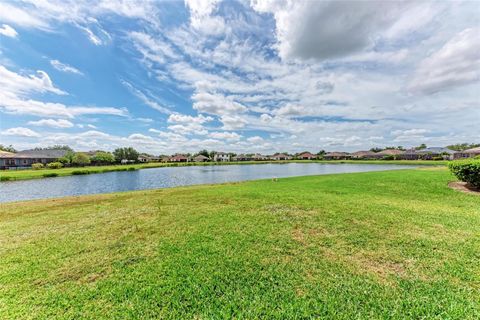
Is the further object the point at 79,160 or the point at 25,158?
the point at 25,158

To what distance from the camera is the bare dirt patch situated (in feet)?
32.1

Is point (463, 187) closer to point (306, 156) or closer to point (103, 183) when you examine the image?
point (103, 183)

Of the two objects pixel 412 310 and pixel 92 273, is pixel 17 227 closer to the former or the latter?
pixel 92 273

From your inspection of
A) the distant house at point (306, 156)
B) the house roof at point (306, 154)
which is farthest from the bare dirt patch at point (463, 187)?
the house roof at point (306, 154)

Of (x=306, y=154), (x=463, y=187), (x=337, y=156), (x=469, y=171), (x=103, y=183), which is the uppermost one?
(x=306, y=154)

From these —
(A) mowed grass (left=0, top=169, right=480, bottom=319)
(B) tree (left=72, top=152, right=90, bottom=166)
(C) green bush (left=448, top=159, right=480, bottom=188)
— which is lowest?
(A) mowed grass (left=0, top=169, right=480, bottom=319)

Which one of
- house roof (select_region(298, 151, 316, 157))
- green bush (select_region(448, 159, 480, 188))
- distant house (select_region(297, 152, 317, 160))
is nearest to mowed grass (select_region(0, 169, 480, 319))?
green bush (select_region(448, 159, 480, 188))

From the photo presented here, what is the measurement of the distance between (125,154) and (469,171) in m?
89.0

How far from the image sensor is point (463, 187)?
10578 millimetres

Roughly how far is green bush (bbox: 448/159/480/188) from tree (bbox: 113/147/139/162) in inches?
3387

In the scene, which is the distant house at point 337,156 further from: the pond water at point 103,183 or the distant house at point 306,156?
the pond water at point 103,183

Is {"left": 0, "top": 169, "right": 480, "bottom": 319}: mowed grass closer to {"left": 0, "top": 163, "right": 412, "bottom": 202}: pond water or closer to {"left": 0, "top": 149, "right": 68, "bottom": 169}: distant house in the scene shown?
{"left": 0, "top": 163, "right": 412, "bottom": 202}: pond water

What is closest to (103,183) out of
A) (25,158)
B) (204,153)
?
(25,158)

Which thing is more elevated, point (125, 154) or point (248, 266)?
point (125, 154)
